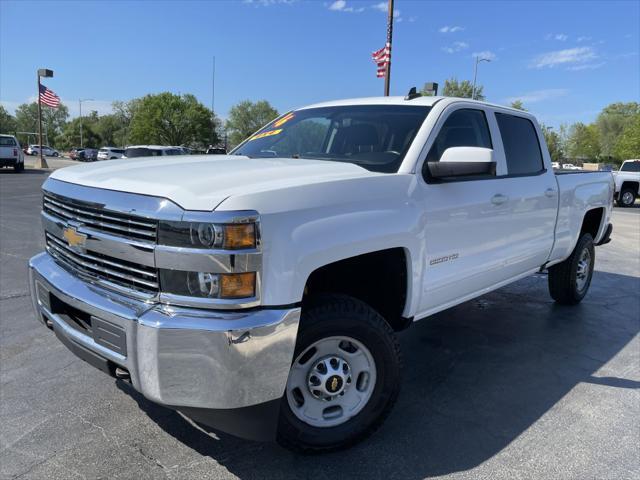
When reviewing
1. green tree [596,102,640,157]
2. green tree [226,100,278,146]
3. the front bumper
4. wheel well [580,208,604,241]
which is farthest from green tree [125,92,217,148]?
the front bumper

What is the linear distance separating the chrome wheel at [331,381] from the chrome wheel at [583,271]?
3.71 m

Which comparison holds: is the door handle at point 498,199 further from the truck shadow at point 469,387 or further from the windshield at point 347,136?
the truck shadow at point 469,387

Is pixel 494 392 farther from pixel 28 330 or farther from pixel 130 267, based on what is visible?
pixel 28 330

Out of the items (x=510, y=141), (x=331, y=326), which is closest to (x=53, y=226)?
(x=331, y=326)

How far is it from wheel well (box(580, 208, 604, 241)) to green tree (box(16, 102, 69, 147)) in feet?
441

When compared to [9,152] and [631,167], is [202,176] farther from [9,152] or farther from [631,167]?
[9,152]

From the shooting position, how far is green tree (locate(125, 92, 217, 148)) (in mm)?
75875

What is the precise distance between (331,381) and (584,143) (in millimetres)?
89152

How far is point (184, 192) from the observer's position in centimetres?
213

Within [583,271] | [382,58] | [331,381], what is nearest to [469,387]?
[331,381]

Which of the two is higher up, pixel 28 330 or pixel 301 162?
pixel 301 162

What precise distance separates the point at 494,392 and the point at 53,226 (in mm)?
2981

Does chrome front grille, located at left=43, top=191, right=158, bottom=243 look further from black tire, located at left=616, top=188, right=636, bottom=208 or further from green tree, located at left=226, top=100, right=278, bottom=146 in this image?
green tree, located at left=226, top=100, right=278, bottom=146

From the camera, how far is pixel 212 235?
2.04 m
